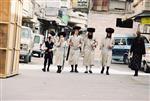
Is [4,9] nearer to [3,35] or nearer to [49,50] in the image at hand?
[3,35]

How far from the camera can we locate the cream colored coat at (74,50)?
79.7 feet

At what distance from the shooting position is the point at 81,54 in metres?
25.6

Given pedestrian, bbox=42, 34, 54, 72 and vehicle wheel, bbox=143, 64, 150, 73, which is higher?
pedestrian, bbox=42, 34, 54, 72

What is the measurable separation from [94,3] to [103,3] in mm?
1221

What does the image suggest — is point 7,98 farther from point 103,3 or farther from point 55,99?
point 103,3

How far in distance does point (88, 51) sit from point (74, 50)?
0.74m


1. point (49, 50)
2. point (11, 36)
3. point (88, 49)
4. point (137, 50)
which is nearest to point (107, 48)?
point (88, 49)

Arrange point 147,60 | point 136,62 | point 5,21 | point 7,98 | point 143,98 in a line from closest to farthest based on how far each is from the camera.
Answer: point 7,98 < point 143,98 < point 5,21 < point 136,62 < point 147,60

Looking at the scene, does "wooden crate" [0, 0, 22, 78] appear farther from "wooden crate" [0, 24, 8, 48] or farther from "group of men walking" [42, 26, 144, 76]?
"group of men walking" [42, 26, 144, 76]

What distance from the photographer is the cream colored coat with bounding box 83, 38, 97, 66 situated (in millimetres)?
24625

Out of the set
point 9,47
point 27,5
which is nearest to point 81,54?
point 9,47

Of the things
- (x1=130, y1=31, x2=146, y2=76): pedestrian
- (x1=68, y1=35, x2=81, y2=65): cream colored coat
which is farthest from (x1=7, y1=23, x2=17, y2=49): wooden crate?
(x1=130, y1=31, x2=146, y2=76): pedestrian

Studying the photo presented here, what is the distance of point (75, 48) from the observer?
80.2 ft

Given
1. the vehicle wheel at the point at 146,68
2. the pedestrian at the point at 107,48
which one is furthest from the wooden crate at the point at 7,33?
the vehicle wheel at the point at 146,68
